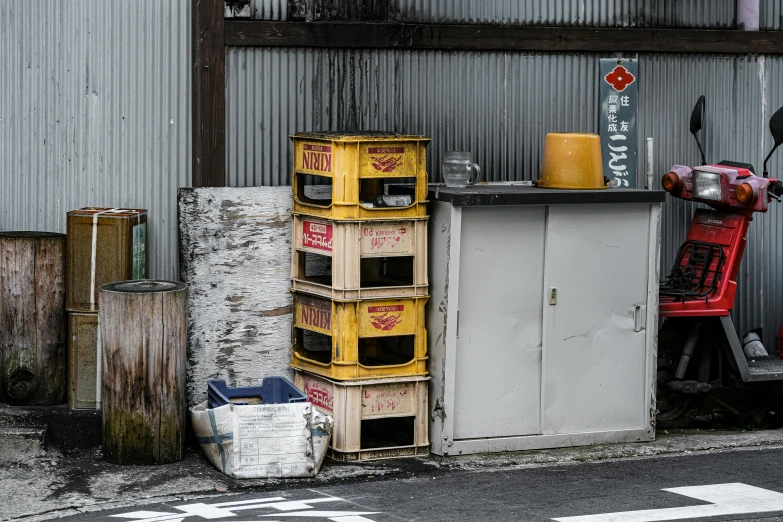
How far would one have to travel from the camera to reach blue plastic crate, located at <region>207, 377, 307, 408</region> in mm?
8820

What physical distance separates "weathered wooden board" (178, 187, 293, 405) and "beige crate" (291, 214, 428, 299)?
257 millimetres

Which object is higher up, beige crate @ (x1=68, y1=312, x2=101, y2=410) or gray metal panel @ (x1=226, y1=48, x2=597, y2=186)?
gray metal panel @ (x1=226, y1=48, x2=597, y2=186)

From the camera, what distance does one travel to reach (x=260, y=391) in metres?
9.13

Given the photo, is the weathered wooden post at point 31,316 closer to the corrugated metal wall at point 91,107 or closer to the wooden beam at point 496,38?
the corrugated metal wall at point 91,107

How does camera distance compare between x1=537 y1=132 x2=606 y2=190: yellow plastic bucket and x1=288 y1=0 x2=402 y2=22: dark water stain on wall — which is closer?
x1=537 y1=132 x2=606 y2=190: yellow plastic bucket

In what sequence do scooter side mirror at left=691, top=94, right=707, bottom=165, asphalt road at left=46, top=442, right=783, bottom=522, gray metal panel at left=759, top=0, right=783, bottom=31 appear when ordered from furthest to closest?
gray metal panel at left=759, top=0, right=783, bottom=31 → scooter side mirror at left=691, top=94, right=707, bottom=165 → asphalt road at left=46, top=442, right=783, bottom=522

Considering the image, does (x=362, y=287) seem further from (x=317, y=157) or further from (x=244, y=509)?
(x=244, y=509)

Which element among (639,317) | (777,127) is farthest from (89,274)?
(777,127)

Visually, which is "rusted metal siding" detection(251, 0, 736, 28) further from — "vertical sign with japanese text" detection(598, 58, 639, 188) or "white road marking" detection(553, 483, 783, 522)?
"white road marking" detection(553, 483, 783, 522)

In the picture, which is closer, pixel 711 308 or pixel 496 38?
pixel 711 308

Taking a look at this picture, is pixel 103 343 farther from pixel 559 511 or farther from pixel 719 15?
pixel 719 15

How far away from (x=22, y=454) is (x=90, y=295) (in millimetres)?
1243

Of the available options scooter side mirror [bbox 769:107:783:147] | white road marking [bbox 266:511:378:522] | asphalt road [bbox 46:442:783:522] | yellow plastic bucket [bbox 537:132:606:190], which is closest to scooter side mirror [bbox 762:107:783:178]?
scooter side mirror [bbox 769:107:783:147]

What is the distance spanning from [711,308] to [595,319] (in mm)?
1147
